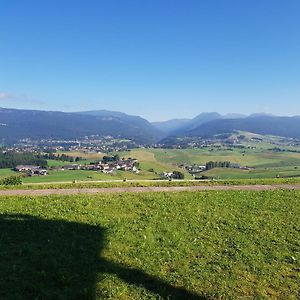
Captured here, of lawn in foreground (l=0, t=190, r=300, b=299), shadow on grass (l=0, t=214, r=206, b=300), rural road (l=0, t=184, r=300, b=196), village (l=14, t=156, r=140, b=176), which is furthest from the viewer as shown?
village (l=14, t=156, r=140, b=176)

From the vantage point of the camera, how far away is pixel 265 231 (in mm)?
21469

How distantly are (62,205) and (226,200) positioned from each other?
1110 centimetres

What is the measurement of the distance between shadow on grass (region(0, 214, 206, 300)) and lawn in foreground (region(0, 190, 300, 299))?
4 cm

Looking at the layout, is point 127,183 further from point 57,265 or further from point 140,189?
point 57,265

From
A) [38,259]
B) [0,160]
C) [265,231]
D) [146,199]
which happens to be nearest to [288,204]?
[265,231]

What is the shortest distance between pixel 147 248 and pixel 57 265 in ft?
14.0

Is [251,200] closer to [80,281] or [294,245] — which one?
[294,245]

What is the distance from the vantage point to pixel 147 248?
59.6 ft

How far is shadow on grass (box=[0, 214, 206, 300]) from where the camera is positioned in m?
13.7

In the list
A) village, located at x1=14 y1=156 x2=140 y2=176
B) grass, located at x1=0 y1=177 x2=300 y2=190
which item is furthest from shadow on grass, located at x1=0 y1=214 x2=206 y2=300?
village, located at x1=14 y1=156 x2=140 y2=176

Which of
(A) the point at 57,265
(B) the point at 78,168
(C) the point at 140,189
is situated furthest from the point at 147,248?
(B) the point at 78,168

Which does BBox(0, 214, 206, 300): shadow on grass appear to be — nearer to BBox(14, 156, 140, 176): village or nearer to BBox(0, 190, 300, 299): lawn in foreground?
BBox(0, 190, 300, 299): lawn in foreground

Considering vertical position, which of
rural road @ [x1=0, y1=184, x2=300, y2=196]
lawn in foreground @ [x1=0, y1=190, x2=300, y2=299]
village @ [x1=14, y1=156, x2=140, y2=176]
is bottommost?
village @ [x1=14, y1=156, x2=140, y2=176]

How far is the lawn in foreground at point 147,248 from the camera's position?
567 inches
